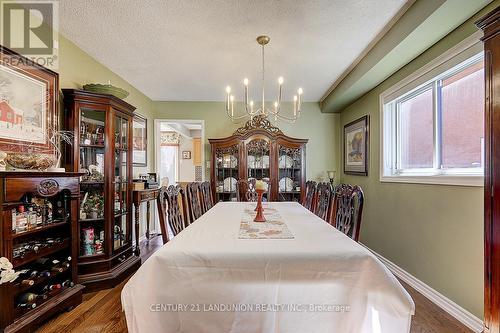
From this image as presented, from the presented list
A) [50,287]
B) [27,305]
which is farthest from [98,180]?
[27,305]

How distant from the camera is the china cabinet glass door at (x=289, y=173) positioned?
161 inches

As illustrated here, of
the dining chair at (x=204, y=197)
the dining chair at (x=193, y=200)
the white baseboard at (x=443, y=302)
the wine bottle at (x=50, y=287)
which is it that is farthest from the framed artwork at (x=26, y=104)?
the white baseboard at (x=443, y=302)

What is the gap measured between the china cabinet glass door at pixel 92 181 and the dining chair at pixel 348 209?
2.26m

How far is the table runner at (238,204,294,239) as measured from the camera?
1.47 metres

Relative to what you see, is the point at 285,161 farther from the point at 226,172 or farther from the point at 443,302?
the point at 443,302

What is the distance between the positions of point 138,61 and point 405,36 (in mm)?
2656

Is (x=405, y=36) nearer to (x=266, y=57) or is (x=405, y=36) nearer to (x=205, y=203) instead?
(x=266, y=57)

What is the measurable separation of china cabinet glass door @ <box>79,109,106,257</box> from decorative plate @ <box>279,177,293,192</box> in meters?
2.63

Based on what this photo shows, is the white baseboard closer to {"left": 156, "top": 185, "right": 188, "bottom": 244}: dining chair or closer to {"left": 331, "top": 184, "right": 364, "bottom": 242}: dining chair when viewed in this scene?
{"left": 331, "top": 184, "right": 364, "bottom": 242}: dining chair

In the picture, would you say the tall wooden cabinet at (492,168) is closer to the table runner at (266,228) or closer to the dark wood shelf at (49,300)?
the table runner at (266,228)

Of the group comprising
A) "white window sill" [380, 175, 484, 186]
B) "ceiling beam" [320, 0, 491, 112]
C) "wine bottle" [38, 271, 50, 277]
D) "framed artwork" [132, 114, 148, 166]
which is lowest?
"wine bottle" [38, 271, 50, 277]

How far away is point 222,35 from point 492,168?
84.0 inches

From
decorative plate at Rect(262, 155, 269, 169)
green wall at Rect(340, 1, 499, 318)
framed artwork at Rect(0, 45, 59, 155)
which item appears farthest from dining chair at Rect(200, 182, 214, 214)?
green wall at Rect(340, 1, 499, 318)

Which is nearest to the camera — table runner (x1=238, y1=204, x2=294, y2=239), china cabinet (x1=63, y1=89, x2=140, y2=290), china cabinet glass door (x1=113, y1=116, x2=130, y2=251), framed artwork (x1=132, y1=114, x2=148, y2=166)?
table runner (x1=238, y1=204, x2=294, y2=239)
